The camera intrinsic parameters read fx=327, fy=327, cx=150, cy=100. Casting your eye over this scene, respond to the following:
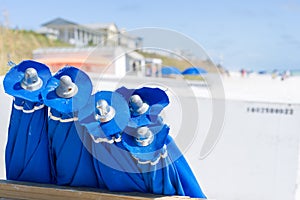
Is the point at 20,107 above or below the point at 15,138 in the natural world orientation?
above

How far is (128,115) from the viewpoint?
1240mm

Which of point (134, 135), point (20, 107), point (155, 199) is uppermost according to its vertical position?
point (20, 107)

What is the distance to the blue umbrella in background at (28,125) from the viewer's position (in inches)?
53.6

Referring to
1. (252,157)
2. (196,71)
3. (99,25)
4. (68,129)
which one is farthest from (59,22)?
(68,129)

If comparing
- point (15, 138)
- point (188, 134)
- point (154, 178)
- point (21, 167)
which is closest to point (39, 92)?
point (15, 138)

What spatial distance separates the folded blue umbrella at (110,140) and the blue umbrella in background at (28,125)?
0.24 meters

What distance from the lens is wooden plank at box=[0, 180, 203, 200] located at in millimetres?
1312

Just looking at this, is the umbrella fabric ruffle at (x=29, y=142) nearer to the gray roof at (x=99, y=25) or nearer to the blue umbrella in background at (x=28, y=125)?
the blue umbrella in background at (x=28, y=125)

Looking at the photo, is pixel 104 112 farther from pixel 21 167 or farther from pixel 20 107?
pixel 21 167

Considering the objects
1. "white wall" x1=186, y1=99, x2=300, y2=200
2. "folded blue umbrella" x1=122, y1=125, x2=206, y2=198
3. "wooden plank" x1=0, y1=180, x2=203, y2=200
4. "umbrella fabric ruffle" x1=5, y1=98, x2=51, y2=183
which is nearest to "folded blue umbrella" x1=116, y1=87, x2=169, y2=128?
"folded blue umbrella" x1=122, y1=125, x2=206, y2=198

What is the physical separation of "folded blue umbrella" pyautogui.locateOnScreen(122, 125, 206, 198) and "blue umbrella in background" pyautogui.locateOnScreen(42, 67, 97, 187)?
0.75 ft

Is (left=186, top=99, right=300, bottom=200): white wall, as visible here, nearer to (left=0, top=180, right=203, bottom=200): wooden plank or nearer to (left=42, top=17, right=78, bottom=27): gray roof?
(left=0, top=180, right=203, bottom=200): wooden plank

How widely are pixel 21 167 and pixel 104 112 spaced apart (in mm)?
541

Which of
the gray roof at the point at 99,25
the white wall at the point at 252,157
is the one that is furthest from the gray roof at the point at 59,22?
the white wall at the point at 252,157
